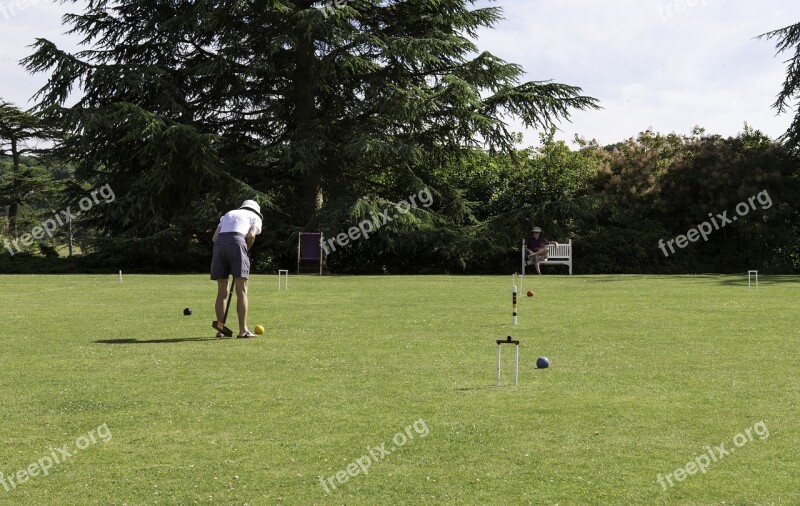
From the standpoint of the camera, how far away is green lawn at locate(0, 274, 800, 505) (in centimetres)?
Result: 517

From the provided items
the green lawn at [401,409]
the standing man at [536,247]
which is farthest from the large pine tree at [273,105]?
the green lawn at [401,409]

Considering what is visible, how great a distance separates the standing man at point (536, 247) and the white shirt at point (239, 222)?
62.3 ft

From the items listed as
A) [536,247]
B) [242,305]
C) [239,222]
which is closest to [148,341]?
[242,305]

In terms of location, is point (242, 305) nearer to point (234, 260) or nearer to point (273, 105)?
point (234, 260)

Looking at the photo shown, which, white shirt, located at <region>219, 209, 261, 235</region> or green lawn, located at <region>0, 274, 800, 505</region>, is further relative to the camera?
white shirt, located at <region>219, 209, 261, 235</region>

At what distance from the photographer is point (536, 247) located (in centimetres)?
3078

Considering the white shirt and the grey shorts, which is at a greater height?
the white shirt

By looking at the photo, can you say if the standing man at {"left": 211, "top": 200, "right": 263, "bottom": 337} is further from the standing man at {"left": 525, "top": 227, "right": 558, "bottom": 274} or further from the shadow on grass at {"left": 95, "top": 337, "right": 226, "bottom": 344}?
the standing man at {"left": 525, "top": 227, "right": 558, "bottom": 274}

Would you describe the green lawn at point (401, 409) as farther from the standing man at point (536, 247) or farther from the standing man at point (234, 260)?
the standing man at point (536, 247)

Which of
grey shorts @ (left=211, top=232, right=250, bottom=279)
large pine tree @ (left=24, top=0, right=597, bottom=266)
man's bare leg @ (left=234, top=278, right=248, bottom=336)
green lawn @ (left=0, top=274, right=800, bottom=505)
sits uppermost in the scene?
large pine tree @ (left=24, top=0, right=597, bottom=266)

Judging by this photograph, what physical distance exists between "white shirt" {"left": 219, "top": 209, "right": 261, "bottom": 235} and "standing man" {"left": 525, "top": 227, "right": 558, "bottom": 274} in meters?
19.0

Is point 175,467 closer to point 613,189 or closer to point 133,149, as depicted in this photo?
point 133,149

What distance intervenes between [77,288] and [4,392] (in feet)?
47.4

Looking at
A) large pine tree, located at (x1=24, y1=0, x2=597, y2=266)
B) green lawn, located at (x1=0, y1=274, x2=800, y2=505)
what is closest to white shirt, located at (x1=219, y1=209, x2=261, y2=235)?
green lawn, located at (x1=0, y1=274, x2=800, y2=505)
